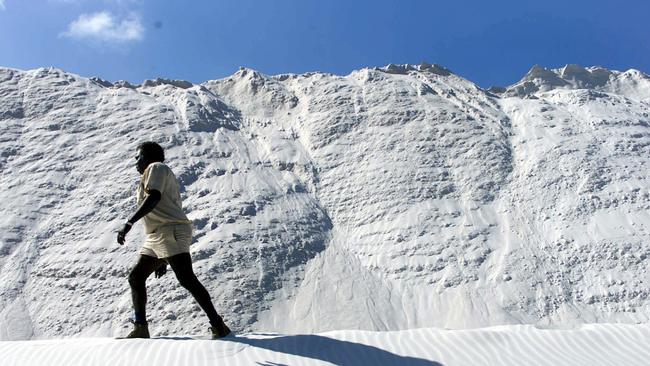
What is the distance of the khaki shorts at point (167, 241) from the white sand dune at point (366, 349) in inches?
27.0

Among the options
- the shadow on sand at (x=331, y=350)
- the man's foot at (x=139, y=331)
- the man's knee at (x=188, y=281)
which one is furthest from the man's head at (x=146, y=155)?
the shadow on sand at (x=331, y=350)

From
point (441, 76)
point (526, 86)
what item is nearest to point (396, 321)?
point (441, 76)

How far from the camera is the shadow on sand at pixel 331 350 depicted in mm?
4766

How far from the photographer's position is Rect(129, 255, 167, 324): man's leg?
503cm

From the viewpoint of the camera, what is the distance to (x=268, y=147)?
122ft

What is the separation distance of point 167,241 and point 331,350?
1.49 meters

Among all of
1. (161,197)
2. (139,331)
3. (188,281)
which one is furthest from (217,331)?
(161,197)

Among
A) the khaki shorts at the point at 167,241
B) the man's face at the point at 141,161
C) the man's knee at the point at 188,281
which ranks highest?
the man's face at the point at 141,161

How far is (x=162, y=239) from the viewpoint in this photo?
16.0 feet

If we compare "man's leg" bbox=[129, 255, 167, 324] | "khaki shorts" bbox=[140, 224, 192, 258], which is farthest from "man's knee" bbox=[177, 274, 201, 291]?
"man's leg" bbox=[129, 255, 167, 324]

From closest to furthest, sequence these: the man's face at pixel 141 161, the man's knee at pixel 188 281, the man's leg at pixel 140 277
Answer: the man's knee at pixel 188 281 < the man's leg at pixel 140 277 < the man's face at pixel 141 161

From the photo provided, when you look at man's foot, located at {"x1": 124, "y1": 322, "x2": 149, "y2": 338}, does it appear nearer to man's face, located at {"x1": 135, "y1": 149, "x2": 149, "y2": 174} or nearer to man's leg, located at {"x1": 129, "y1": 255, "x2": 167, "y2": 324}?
man's leg, located at {"x1": 129, "y1": 255, "x2": 167, "y2": 324}

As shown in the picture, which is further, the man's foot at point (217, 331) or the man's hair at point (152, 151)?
the man's hair at point (152, 151)

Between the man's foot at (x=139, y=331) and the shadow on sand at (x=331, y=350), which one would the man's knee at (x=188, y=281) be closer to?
the shadow on sand at (x=331, y=350)
